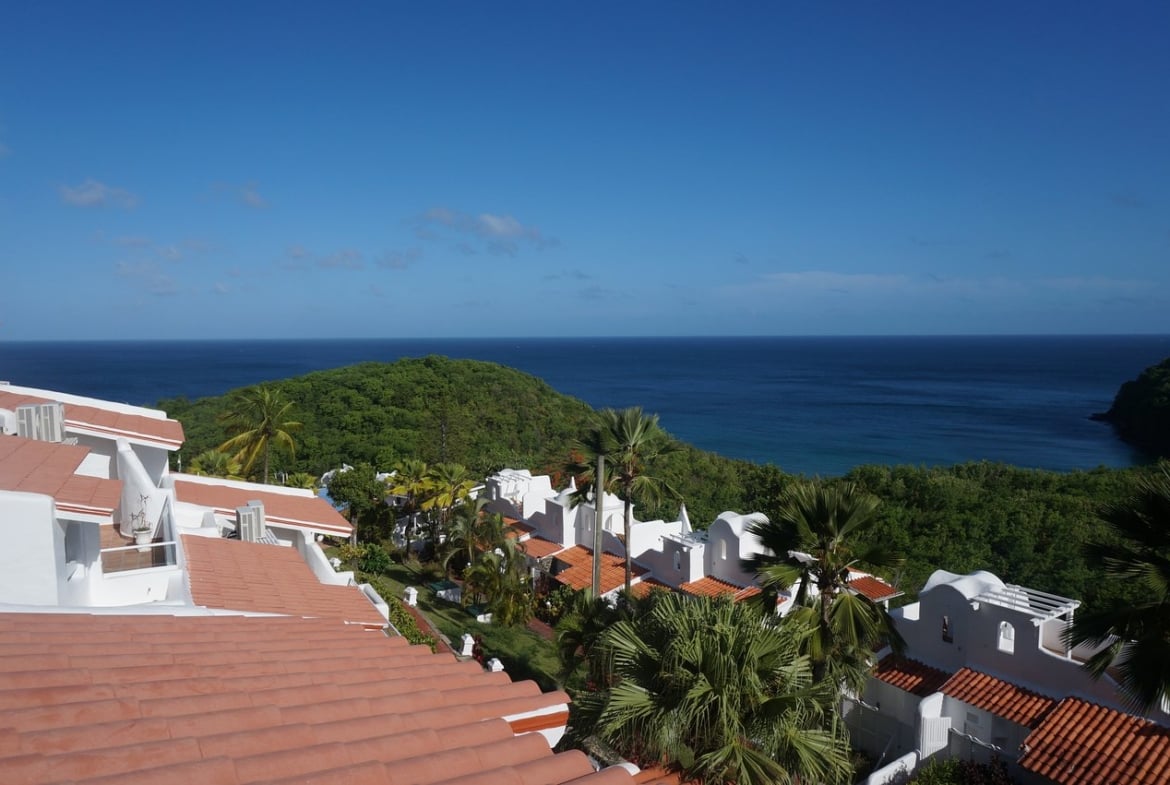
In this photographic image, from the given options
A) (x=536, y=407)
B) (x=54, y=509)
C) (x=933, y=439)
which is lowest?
(x=933, y=439)

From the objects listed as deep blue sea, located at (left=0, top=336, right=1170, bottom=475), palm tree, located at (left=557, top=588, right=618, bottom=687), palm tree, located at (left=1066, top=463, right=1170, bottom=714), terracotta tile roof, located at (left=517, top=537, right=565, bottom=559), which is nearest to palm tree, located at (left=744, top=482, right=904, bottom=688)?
palm tree, located at (left=1066, top=463, right=1170, bottom=714)

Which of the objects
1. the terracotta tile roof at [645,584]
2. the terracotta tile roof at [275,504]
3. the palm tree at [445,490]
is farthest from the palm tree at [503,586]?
the terracotta tile roof at [275,504]

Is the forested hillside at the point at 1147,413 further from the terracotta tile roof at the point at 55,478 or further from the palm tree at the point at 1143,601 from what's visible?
the terracotta tile roof at the point at 55,478

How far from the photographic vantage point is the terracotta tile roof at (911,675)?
15.5 m

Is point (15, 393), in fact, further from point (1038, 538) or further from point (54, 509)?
point (1038, 538)

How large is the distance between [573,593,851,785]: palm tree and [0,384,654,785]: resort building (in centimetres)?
338

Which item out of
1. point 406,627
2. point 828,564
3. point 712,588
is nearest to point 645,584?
point 712,588

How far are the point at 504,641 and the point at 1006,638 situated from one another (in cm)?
1283

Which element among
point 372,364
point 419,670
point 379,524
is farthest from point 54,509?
point 372,364

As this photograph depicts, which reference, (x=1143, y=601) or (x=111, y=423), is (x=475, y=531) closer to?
(x=111, y=423)

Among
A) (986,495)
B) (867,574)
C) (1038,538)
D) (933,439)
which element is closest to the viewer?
(867,574)

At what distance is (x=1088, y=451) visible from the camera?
79.2 metres

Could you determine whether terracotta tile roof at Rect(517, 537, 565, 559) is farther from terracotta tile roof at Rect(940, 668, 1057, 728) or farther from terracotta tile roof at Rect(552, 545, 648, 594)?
terracotta tile roof at Rect(940, 668, 1057, 728)

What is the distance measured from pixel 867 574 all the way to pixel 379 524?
20031 mm
